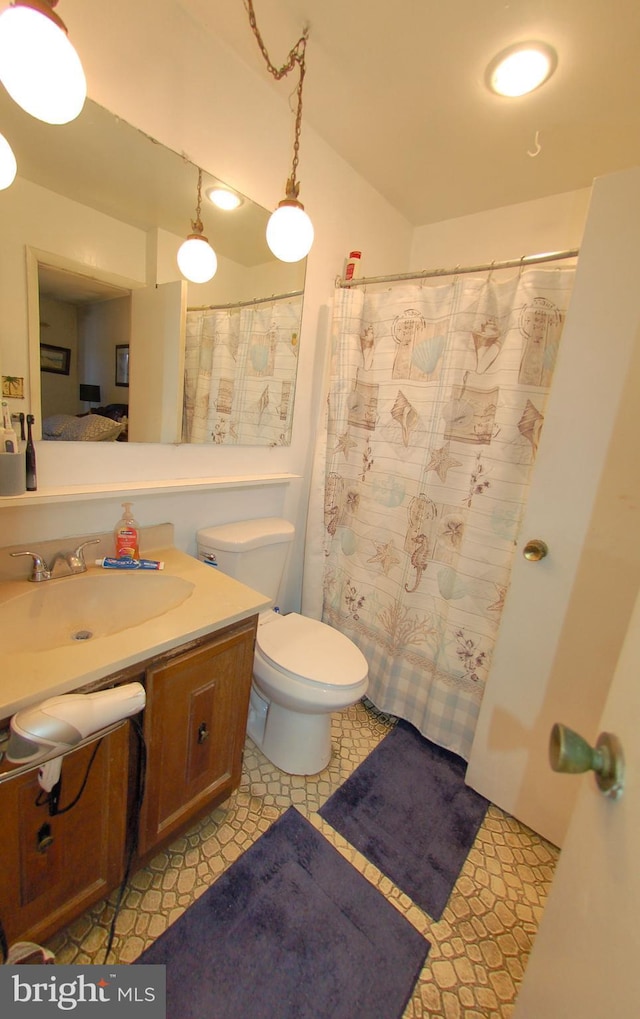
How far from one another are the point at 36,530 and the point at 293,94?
1685 mm

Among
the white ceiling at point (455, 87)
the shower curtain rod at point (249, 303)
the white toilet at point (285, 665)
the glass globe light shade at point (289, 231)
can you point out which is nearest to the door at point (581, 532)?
the white ceiling at point (455, 87)

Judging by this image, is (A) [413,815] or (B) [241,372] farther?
(B) [241,372]

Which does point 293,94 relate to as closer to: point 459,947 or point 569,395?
point 569,395

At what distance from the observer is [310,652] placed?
1354mm

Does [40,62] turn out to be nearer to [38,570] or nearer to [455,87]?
[38,570]

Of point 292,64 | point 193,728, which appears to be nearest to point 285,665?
point 193,728

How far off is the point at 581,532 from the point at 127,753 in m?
1.33

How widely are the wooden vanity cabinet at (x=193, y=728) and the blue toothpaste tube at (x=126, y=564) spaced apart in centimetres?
34

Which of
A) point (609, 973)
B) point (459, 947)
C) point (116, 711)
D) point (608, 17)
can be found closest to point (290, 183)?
point (608, 17)

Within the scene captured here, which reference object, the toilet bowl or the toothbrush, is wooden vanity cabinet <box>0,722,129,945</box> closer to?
the toilet bowl

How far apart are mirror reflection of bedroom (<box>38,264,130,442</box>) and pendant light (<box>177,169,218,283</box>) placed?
23cm

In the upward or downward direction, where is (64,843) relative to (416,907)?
upward

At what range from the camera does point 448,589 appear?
1.48 m

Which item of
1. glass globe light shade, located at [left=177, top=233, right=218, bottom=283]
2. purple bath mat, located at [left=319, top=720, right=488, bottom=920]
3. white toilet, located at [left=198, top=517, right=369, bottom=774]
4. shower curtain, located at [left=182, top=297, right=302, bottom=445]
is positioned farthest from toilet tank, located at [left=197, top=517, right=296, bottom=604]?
glass globe light shade, located at [left=177, top=233, right=218, bottom=283]
